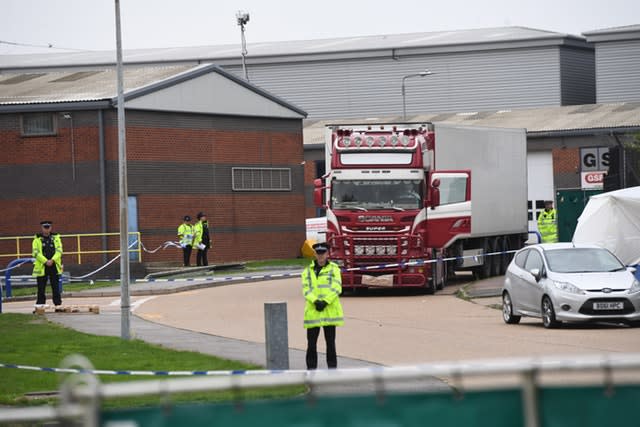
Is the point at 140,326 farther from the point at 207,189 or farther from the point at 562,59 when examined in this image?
the point at 562,59

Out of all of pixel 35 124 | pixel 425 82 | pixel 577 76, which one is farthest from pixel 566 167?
pixel 35 124

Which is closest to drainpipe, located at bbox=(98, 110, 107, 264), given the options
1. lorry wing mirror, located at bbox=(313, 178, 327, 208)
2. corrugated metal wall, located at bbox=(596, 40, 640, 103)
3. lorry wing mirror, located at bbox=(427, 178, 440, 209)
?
lorry wing mirror, located at bbox=(313, 178, 327, 208)

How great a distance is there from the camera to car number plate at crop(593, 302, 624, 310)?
21188mm

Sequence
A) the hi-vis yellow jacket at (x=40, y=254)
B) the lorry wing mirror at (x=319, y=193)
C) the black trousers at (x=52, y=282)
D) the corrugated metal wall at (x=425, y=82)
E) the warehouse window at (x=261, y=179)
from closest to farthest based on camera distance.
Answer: the hi-vis yellow jacket at (x=40, y=254), the black trousers at (x=52, y=282), the lorry wing mirror at (x=319, y=193), the warehouse window at (x=261, y=179), the corrugated metal wall at (x=425, y=82)

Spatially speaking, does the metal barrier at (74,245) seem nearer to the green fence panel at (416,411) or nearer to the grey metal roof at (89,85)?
the grey metal roof at (89,85)

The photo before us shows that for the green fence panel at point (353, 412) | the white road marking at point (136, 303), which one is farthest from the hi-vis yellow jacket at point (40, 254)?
the green fence panel at point (353, 412)

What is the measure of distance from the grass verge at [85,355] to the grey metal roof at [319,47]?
54862 mm

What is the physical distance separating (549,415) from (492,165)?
3065 centimetres

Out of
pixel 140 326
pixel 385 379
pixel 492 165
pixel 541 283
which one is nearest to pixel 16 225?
pixel 492 165

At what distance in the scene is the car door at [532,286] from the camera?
72.8ft

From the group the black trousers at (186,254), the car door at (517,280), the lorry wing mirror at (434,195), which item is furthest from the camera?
the black trousers at (186,254)

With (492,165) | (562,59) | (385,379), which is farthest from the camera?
(562,59)

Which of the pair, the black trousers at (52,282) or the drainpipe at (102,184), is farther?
the drainpipe at (102,184)

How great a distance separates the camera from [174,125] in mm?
48625
